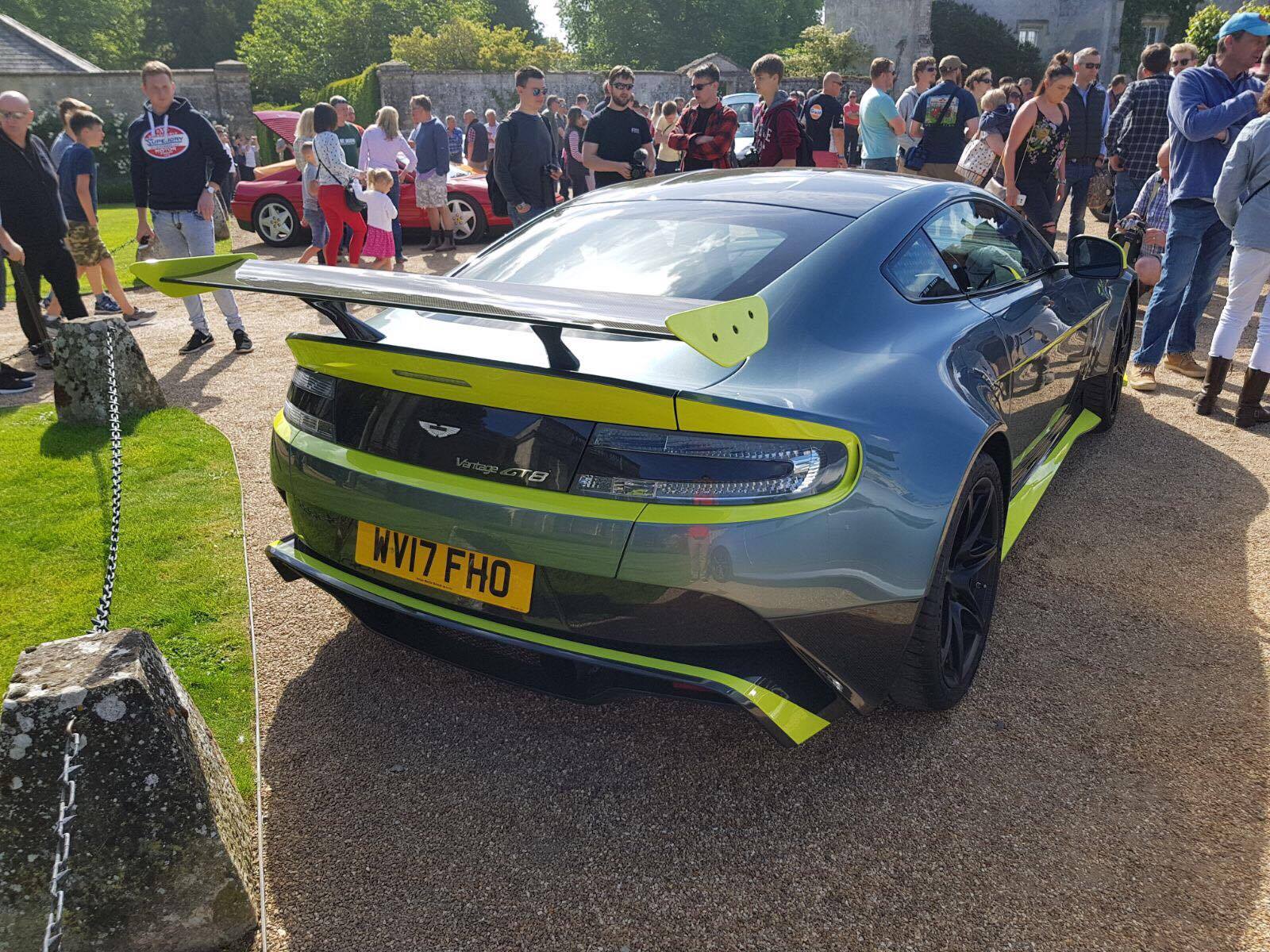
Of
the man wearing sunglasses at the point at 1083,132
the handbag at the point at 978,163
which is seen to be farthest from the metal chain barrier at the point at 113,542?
the man wearing sunglasses at the point at 1083,132

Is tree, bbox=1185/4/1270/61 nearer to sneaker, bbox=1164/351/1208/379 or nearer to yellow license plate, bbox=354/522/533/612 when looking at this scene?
sneaker, bbox=1164/351/1208/379

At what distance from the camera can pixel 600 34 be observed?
66000 mm

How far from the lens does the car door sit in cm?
300

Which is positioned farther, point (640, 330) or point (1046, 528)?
point (1046, 528)

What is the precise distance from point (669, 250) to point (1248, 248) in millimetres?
3792

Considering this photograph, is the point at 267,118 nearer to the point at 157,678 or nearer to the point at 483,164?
the point at 483,164

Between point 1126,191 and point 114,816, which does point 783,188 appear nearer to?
point 114,816

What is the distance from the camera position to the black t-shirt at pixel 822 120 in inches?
335

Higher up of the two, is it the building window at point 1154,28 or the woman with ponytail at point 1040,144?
the building window at point 1154,28

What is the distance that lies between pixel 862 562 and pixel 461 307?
1.03 m

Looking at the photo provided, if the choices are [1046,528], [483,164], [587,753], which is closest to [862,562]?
[587,753]

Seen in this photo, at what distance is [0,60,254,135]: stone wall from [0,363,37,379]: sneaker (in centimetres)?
2277

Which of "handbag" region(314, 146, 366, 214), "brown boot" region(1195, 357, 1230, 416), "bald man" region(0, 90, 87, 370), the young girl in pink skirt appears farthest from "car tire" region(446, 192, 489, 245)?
"brown boot" region(1195, 357, 1230, 416)

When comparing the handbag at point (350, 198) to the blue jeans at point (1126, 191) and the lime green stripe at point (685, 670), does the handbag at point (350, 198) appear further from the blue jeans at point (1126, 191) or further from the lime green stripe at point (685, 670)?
the lime green stripe at point (685, 670)
